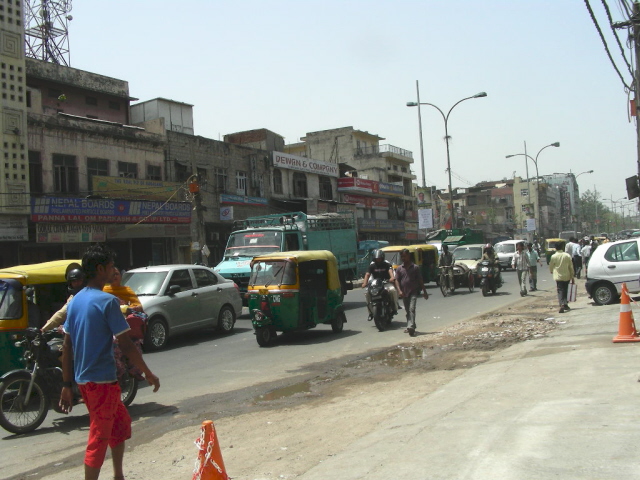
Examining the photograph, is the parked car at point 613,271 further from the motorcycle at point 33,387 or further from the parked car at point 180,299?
the motorcycle at point 33,387

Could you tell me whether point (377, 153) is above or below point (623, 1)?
above

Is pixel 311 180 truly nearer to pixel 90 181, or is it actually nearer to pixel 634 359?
pixel 90 181

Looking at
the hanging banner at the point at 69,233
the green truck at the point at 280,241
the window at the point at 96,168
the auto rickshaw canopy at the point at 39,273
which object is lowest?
the auto rickshaw canopy at the point at 39,273

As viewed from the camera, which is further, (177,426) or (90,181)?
(90,181)

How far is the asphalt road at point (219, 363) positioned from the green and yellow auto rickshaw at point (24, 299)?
3.79ft

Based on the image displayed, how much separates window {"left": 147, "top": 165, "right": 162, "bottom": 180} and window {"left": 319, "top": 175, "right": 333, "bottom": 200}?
18361 mm

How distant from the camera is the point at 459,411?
19.4 ft

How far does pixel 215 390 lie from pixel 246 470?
362cm

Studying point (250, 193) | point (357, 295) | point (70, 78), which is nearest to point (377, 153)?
→ point (250, 193)

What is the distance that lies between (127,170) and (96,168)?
1956 millimetres

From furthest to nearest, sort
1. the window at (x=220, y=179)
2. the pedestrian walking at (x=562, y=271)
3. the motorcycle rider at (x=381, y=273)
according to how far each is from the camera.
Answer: the window at (x=220, y=179) < the pedestrian walking at (x=562, y=271) < the motorcycle rider at (x=381, y=273)

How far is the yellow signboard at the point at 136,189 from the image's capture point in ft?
92.6

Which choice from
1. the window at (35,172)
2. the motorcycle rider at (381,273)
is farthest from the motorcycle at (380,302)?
the window at (35,172)

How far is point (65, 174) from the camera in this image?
27359 mm
